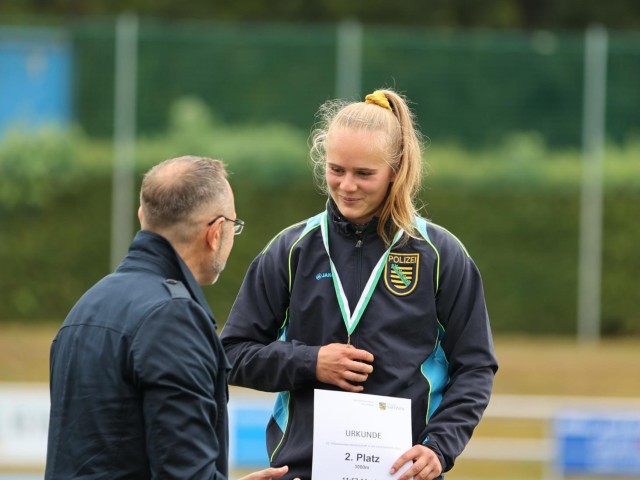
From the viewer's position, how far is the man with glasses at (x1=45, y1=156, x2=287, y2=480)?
10.4 ft

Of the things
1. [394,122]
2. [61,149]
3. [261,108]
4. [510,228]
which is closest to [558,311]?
[510,228]

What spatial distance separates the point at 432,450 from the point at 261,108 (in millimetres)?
15049

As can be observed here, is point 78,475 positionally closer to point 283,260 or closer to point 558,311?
point 283,260

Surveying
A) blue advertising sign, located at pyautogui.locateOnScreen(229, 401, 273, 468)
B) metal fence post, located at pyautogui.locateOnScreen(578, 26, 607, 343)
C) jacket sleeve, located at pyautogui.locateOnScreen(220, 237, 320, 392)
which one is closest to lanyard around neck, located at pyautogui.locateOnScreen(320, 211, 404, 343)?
jacket sleeve, located at pyautogui.locateOnScreen(220, 237, 320, 392)

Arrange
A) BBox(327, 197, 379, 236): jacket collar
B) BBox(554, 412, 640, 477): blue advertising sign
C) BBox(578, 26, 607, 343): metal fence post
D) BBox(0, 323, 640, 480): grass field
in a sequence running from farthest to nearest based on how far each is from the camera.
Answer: BBox(578, 26, 607, 343): metal fence post < BBox(0, 323, 640, 480): grass field < BBox(554, 412, 640, 477): blue advertising sign < BBox(327, 197, 379, 236): jacket collar

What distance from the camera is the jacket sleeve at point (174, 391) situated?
10.4 feet

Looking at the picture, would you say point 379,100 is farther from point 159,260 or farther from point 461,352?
point 159,260

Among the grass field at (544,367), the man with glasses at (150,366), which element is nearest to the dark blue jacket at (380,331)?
the man with glasses at (150,366)

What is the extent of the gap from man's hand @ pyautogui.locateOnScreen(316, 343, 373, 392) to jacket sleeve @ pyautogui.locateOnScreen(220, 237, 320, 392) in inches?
3.7

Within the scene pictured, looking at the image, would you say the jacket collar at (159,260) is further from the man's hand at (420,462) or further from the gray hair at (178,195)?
the man's hand at (420,462)

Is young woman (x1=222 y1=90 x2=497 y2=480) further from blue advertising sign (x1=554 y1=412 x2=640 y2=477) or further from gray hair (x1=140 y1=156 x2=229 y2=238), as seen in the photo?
blue advertising sign (x1=554 y1=412 x2=640 y2=477)

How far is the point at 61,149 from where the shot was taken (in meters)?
18.2

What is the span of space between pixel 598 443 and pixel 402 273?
8.03m

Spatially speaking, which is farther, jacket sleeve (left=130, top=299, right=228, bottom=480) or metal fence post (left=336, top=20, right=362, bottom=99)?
metal fence post (left=336, top=20, right=362, bottom=99)
